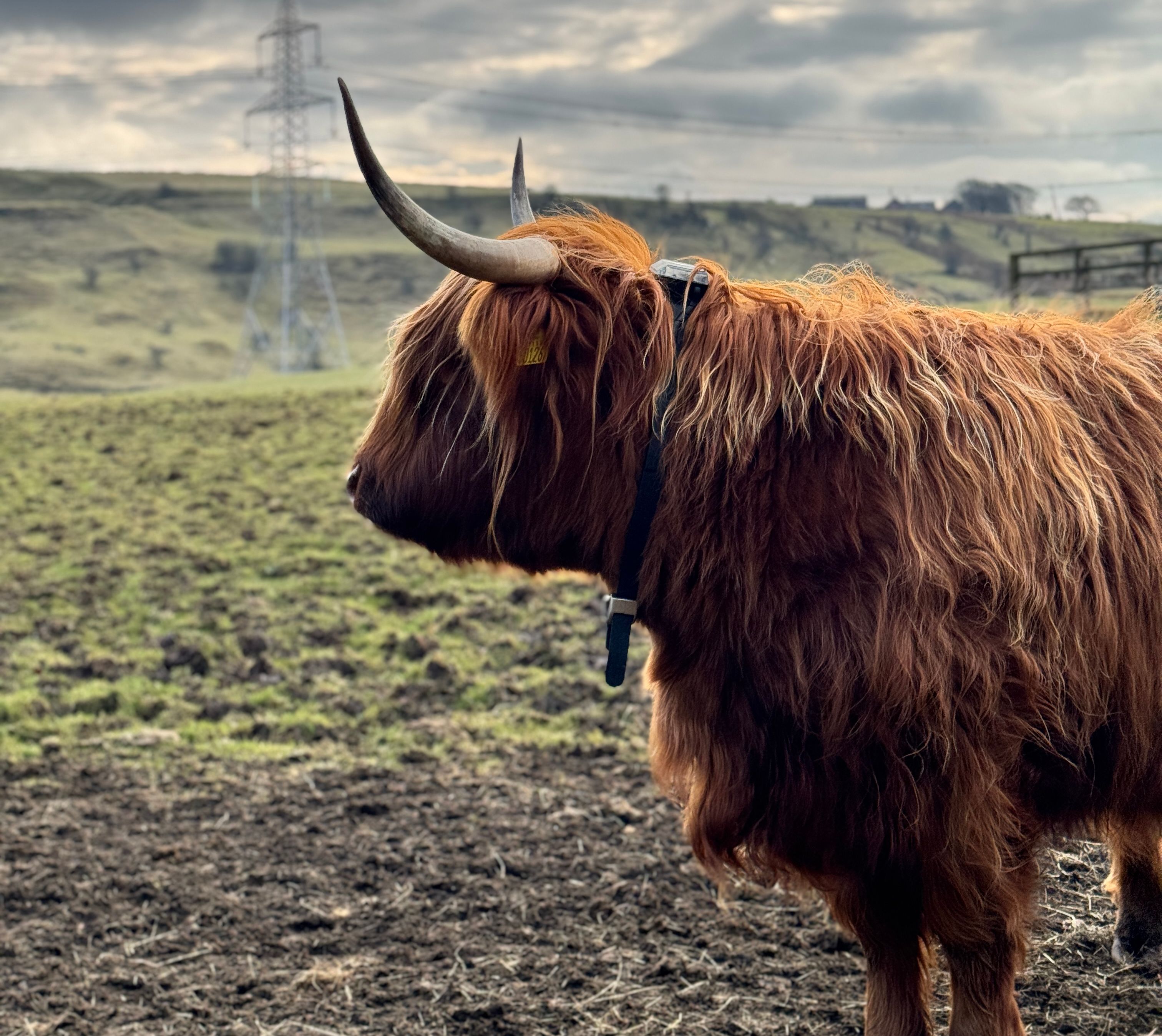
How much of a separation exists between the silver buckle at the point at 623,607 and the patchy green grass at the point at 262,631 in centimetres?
63

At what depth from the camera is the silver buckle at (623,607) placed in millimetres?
2561

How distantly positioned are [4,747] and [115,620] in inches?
82.2

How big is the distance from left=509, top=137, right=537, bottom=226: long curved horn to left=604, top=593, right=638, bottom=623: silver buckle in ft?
3.42

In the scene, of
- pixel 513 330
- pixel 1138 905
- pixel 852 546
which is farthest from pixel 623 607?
pixel 1138 905

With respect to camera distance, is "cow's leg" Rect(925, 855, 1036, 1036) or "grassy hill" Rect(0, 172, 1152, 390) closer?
"cow's leg" Rect(925, 855, 1036, 1036)

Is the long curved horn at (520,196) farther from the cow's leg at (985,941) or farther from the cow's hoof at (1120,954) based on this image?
the cow's hoof at (1120,954)

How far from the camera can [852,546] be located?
2389mm

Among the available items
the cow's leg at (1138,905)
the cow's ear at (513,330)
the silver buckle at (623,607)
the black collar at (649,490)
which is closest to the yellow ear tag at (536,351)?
the cow's ear at (513,330)

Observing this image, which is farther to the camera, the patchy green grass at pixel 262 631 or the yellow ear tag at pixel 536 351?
the patchy green grass at pixel 262 631

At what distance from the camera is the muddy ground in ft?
11.2

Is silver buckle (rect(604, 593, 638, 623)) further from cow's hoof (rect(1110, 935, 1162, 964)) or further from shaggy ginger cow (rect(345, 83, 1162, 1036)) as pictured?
cow's hoof (rect(1110, 935, 1162, 964))

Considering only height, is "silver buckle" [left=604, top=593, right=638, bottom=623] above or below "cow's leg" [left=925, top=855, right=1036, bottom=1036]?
above

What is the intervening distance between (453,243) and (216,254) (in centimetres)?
7882

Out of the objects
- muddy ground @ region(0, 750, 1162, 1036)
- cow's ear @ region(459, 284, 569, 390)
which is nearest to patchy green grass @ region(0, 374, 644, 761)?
muddy ground @ region(0, 750, 1162, 1036)
